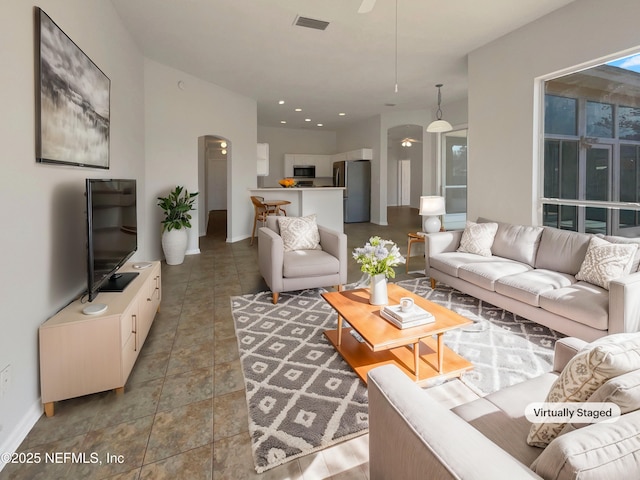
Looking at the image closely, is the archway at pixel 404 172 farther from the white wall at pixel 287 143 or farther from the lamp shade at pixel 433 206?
the lamp shade at pixel 433 206

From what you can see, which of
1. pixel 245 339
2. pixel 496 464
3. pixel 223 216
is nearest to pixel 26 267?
pixel 245 339

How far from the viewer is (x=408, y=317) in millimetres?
2201

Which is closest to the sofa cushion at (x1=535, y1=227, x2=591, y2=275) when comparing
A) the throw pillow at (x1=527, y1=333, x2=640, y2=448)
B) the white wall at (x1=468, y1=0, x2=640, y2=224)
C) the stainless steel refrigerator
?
the white wall at (x1=468, y1=0, x2=640, y2=224)

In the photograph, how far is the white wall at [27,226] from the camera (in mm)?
1733

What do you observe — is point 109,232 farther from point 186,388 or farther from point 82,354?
point 186,388

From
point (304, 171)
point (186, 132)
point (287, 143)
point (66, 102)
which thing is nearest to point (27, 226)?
point (66, 102)

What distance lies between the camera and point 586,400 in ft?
3.03


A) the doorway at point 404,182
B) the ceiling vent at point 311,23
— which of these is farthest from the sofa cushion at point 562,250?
the doorway at point 404,182

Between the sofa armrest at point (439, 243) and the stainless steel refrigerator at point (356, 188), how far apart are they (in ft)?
20.5

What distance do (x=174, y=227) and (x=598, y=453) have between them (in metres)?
5.39

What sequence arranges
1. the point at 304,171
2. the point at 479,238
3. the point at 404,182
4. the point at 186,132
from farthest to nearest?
the point at 404,182 < the point at 304,171 < the point at 186,132 < the point at 479,238

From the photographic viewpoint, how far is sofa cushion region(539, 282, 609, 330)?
241 centimetres

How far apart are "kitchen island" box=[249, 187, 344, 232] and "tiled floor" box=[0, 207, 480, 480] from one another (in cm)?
434

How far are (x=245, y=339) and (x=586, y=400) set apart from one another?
236cm
